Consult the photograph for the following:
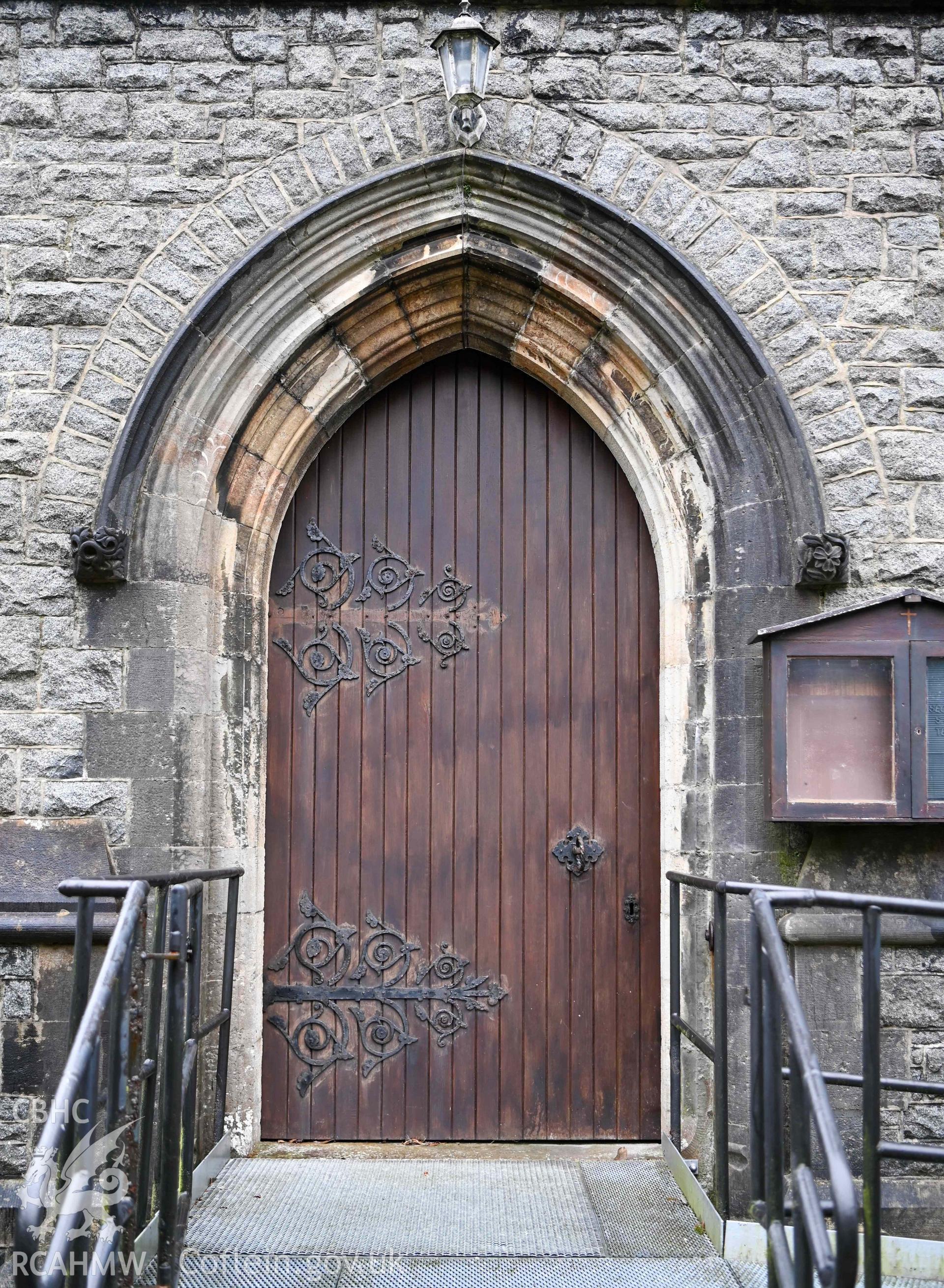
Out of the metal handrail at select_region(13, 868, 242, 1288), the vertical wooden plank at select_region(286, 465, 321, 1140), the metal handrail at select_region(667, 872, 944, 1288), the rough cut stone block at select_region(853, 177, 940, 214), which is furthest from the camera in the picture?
the vertical wooden plank at select_region(286, 465, 321, 1140)

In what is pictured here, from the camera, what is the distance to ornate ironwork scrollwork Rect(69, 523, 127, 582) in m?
3.94

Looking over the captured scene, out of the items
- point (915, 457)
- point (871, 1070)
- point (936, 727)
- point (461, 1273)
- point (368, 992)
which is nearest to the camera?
point (871, 1070)

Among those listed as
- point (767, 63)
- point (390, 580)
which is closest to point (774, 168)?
point (767, 63)

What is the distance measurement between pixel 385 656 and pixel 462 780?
1.93 ft

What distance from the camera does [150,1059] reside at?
2.99 m

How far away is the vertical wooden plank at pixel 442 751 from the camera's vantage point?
14.5ft

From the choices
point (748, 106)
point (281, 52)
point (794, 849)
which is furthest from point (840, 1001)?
point (281, 52)

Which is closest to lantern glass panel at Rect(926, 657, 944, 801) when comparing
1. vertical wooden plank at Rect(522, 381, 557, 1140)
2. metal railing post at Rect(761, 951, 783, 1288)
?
metal railing post at Rect(761, 951, 783, 1288)

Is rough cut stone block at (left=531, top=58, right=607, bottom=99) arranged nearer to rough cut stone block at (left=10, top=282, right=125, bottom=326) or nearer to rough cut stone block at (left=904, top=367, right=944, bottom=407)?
rough cut stone block at (left=904, top=367, right=944, bottom=407)

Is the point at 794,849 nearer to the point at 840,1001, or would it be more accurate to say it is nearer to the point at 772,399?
the point at 840,1001

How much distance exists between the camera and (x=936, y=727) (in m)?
3.80

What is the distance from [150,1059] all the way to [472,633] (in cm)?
212

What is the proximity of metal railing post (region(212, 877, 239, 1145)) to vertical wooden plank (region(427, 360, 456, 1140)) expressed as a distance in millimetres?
838

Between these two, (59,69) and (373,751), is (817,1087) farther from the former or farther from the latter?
(59,69)
